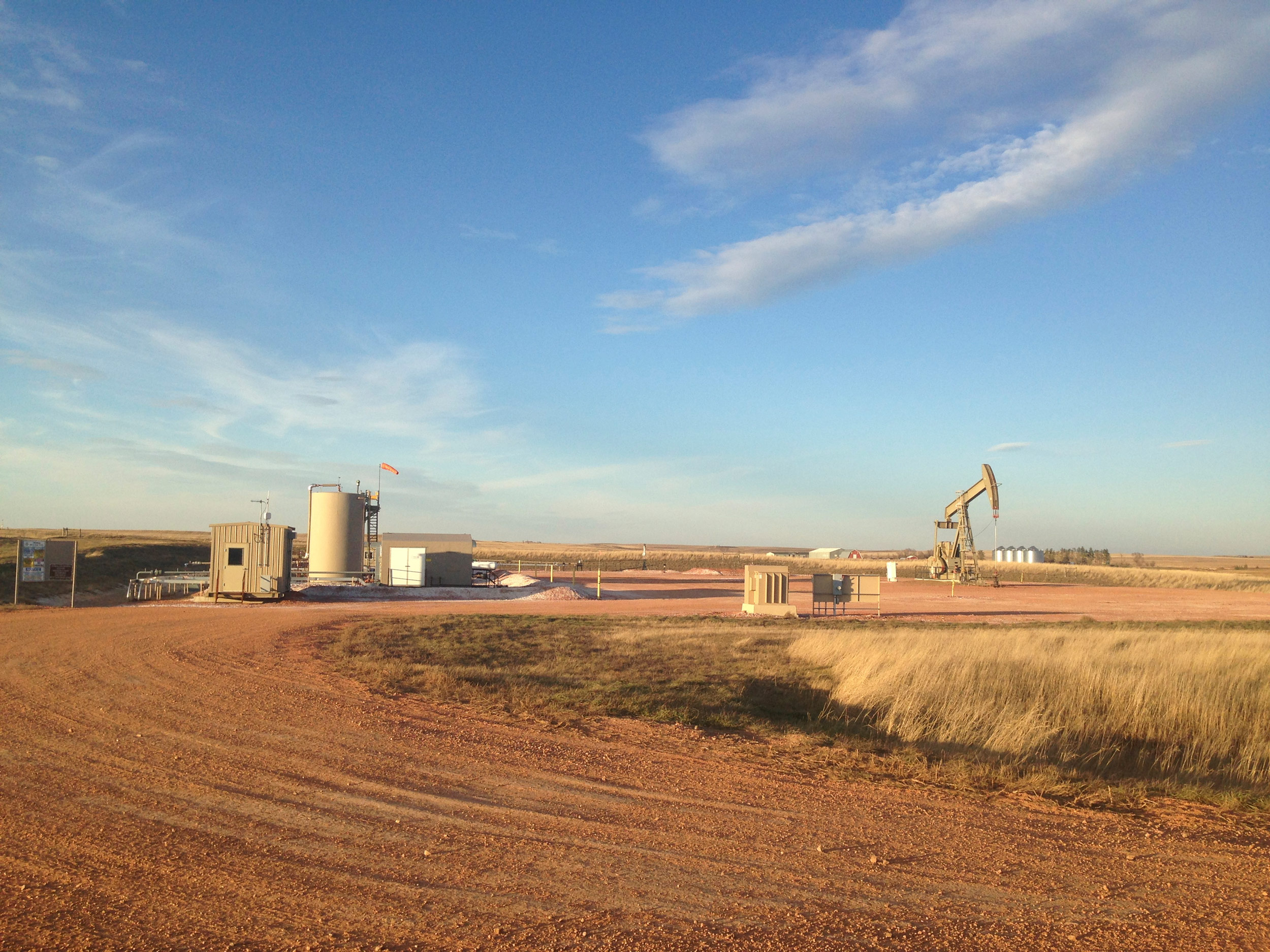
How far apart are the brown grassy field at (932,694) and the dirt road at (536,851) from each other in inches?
48.5

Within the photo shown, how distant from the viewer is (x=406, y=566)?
3922 centimetres

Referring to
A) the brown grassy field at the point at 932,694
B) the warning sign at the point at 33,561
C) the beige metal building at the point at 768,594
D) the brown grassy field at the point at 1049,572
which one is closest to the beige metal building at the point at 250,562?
the warning sign at the point at 33,561

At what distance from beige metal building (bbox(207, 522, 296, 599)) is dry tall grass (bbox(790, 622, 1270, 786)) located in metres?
20.8

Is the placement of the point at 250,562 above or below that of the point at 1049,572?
above

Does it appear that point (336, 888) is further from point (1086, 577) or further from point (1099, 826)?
point (1086, 577)

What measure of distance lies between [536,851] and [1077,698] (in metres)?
10.1

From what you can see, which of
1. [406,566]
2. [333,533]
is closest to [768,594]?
[406,566]

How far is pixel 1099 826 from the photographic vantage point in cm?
703

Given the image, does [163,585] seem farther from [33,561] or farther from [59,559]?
[33,561]

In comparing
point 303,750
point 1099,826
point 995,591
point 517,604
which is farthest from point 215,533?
point 995,591

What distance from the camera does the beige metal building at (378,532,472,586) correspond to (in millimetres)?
39094

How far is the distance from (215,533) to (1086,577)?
221 feet

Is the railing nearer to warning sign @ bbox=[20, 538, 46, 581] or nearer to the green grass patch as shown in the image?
the green grass patch

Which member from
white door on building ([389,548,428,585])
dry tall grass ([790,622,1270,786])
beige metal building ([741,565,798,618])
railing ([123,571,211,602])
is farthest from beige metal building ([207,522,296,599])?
dry tall grass ([790,622,1270,786])
